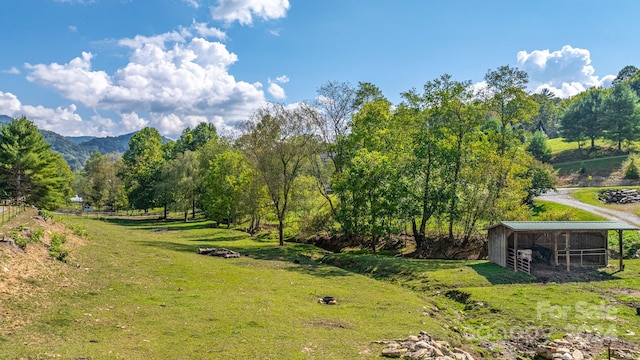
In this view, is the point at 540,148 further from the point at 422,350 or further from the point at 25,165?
the point at 25,165

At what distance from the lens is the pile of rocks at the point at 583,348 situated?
1482 centimetres

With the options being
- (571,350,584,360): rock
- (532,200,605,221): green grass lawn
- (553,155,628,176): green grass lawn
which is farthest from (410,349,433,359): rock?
(553,155,628,176): green grass lawn

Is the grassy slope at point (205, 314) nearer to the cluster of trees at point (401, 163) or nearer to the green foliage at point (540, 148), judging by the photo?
the cluster of trees at point (401, 163)

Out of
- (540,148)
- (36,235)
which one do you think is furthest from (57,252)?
(540,148)

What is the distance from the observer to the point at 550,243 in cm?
3572

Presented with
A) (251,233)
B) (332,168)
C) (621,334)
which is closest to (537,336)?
(621,334)

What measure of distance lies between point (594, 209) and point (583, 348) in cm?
4927

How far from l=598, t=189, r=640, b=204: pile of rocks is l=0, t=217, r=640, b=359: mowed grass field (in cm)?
3310

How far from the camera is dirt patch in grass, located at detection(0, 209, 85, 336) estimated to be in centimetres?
1445

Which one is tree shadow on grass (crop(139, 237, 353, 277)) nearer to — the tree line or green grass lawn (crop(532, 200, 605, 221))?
the tree line

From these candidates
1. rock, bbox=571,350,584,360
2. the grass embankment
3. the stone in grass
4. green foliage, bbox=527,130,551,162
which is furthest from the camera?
green foliage, bbox=527,130,551,162

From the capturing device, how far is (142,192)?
302 ft

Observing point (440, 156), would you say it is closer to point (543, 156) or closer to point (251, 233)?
point (251, 233)

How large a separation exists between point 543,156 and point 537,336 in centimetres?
8956
